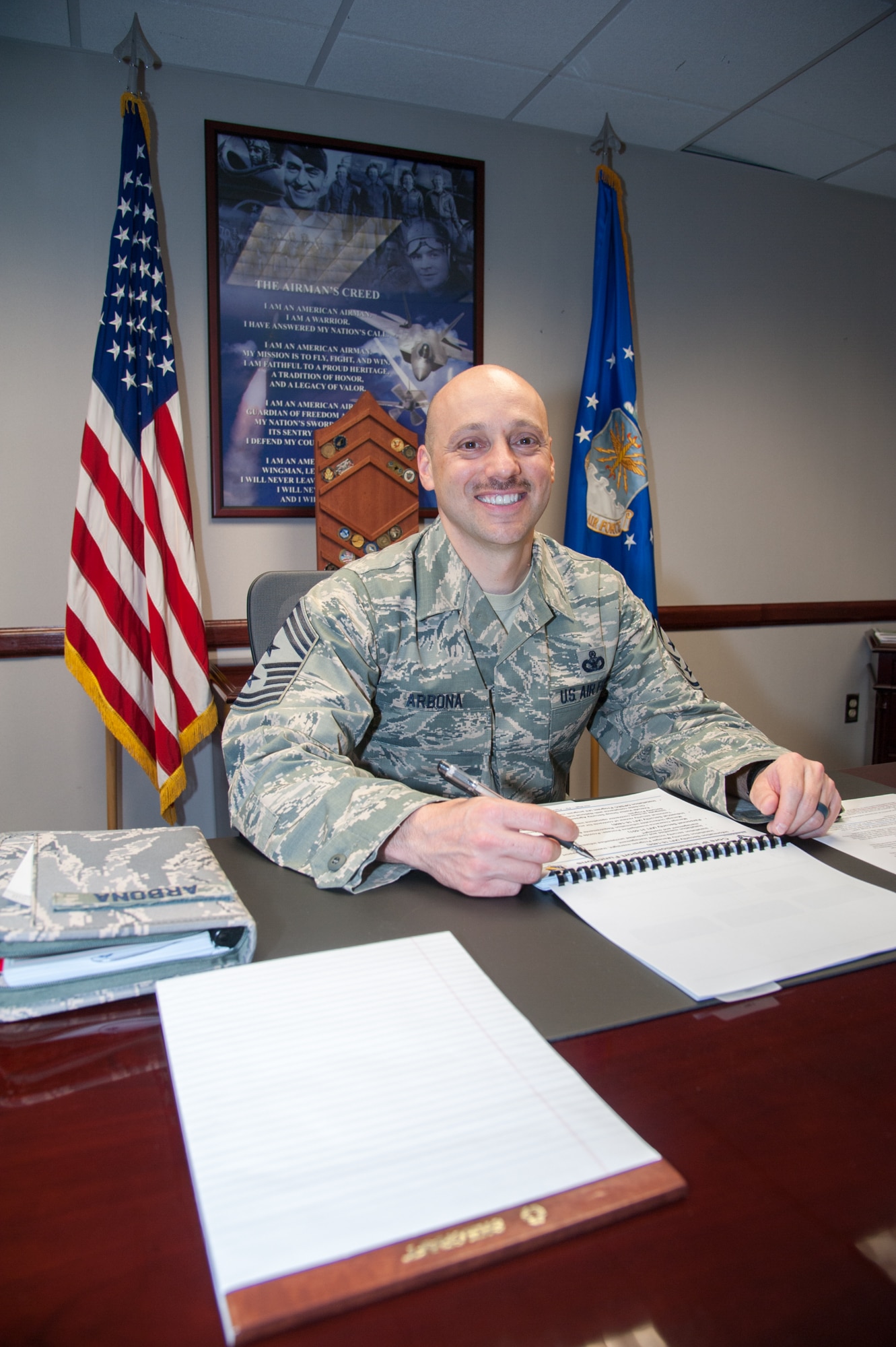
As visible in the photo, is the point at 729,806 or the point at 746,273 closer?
the point at 729,806

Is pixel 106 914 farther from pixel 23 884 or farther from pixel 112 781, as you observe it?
pixel 112 781

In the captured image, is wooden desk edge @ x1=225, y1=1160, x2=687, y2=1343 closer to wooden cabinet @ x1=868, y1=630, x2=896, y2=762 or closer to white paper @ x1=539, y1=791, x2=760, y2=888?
white paper @ x1=539, y1=791, x2=760, y2=888

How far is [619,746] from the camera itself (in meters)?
1.40

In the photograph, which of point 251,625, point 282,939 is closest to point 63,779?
point 251,625

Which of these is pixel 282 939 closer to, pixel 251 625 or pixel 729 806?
pixel 729 806

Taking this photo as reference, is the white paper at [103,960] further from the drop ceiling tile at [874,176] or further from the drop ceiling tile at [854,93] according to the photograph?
the drop ceiling tile at [874,176]

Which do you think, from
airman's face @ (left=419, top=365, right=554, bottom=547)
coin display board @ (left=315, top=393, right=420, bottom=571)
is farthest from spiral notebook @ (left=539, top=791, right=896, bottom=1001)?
coin display board @ (left=315, top=393, right=420, bottom=571)

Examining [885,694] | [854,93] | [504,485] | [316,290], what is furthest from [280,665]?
[885,694]

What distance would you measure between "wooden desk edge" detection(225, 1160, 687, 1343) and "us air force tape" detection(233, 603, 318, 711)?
30.4 inches

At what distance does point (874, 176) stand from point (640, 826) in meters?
3.39

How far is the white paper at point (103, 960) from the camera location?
0.60m

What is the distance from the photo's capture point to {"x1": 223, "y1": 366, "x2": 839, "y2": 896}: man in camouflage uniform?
43.1 inches

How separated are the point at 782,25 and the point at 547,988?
2.72m

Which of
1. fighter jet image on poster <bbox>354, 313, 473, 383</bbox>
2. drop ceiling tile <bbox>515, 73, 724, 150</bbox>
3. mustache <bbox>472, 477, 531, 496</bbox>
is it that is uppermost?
drop ceiling tile <bbox>515, 73, 724, 150</bbox>
